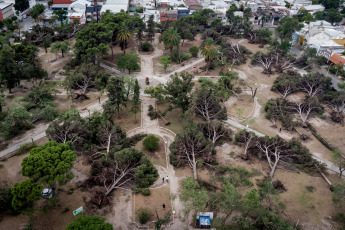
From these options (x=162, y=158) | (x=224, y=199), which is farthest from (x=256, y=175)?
(x=162, y=158)

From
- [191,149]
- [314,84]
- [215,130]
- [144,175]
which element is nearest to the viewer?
[144,175]

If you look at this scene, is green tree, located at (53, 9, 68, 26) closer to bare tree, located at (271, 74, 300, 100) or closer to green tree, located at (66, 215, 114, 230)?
bare tree, located at (271, 74, 300, 100)

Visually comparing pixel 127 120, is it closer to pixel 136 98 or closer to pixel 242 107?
pixel 136 98

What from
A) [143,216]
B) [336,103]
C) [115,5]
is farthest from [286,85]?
[115,5]

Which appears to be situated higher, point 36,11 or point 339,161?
point 36,11

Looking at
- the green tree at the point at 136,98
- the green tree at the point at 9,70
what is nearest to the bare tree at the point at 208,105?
the green tree at the point at 136,98

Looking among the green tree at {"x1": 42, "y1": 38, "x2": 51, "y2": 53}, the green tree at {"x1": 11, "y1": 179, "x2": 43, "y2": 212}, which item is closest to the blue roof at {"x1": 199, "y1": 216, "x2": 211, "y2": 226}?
the green tree at {"x1": 11, "y1": 179, "x2": 43, "y2": 212}
